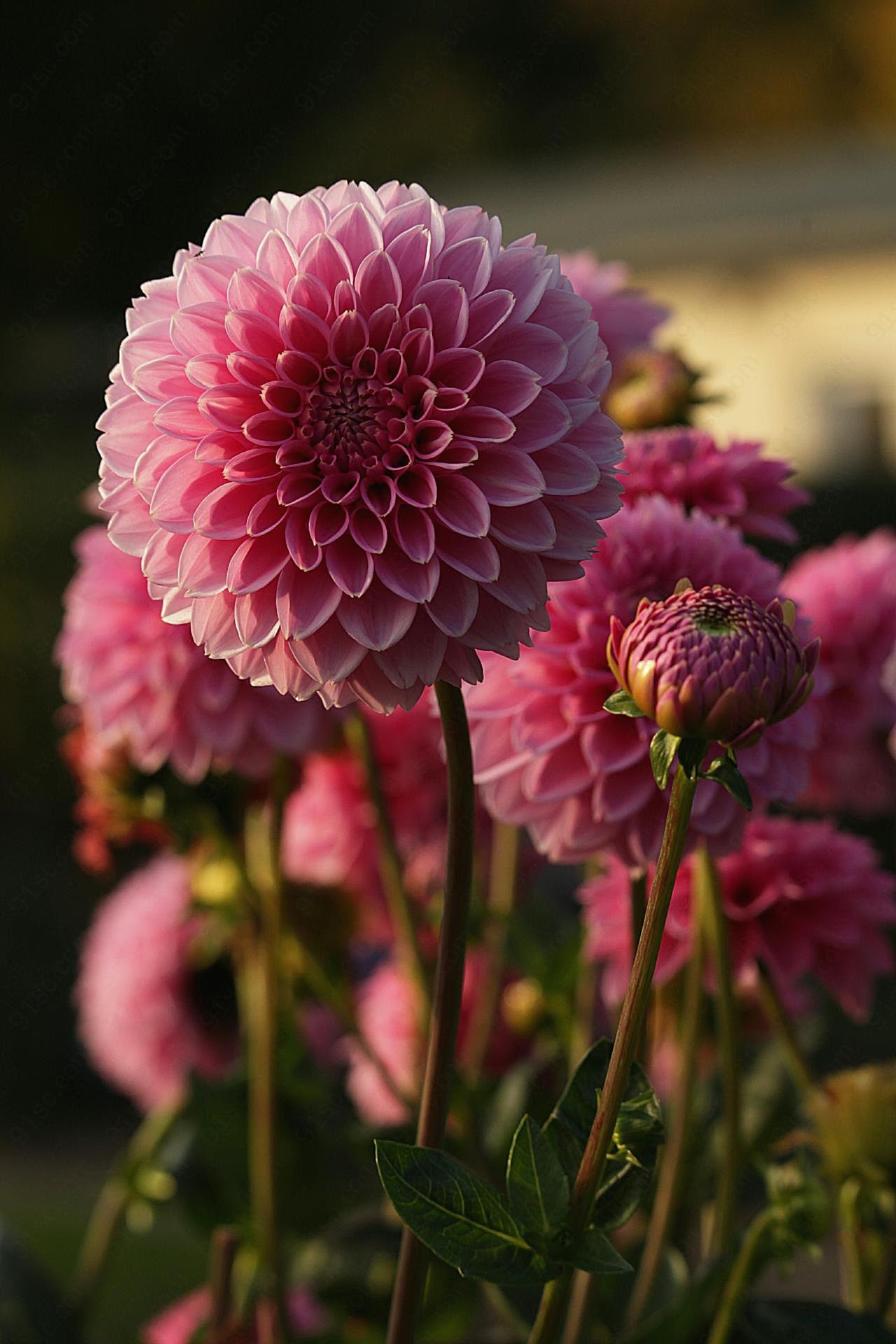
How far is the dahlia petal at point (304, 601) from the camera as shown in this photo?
484mm

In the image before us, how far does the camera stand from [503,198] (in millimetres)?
7988

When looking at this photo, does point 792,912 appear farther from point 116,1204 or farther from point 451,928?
point 116,1204

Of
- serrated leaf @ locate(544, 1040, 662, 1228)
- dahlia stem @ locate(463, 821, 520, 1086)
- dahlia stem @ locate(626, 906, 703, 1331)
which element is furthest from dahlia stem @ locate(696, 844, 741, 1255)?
dahlia stem @ locate(463, 821, 520, 1086)

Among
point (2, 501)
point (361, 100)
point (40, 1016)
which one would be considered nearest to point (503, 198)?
point (2, 501)

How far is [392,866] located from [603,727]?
23 cm

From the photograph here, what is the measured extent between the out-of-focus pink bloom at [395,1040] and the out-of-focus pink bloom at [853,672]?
30 cm

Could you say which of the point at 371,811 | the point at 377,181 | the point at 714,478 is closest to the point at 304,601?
the point at 714,478

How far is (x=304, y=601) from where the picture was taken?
19.3 inches

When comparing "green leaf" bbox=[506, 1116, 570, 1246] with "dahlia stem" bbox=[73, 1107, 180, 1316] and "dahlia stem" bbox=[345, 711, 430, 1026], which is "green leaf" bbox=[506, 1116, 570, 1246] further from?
"dahlia stem" bbox=[73, 1107, 180, 1316]

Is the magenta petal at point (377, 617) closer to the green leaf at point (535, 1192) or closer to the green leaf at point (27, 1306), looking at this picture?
the green leaf at point (535, 1192)

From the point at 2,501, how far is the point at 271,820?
5.23 m

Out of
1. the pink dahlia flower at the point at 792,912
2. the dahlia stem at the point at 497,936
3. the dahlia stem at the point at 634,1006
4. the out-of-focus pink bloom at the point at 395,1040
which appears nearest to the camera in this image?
the dahlia stem at the point at 634,1006

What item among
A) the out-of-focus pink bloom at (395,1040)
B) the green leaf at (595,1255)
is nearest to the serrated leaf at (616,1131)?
the green leaf at (595,1255)

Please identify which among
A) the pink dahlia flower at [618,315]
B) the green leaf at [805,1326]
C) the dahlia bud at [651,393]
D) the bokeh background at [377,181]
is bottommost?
the green leaf at [805,1326]
